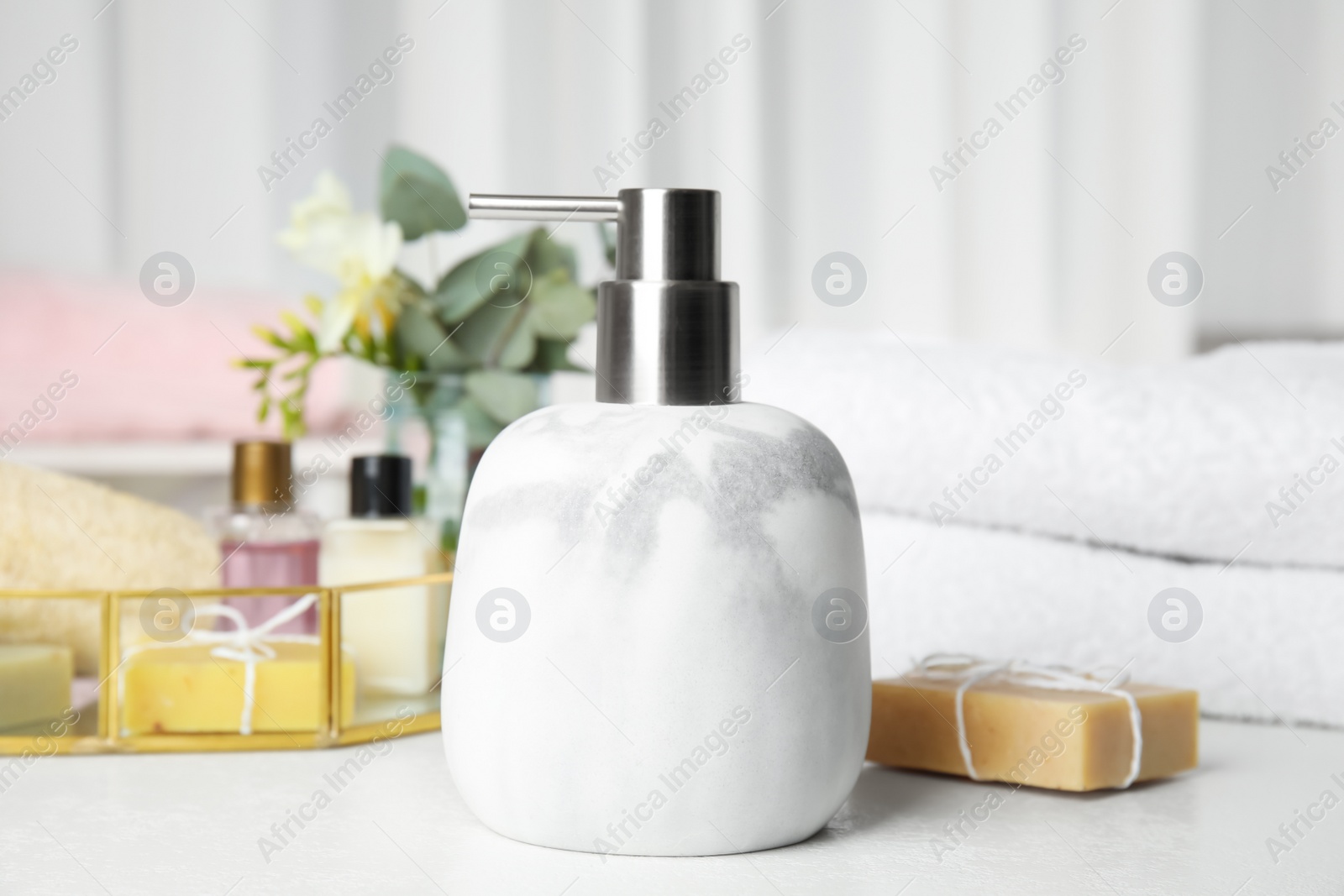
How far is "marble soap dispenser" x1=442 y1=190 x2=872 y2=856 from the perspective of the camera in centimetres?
28

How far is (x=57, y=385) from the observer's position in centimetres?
79

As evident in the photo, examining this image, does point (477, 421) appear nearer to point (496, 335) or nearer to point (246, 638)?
point (496, 335)

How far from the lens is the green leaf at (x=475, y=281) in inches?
22.1

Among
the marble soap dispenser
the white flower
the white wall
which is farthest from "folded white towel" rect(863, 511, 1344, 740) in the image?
the white wall

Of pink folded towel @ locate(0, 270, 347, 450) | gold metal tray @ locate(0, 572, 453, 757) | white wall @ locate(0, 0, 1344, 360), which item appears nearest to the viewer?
gold metal tray @ locate(0, 572, 453, 757)

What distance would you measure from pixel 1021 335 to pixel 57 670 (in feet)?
2.56

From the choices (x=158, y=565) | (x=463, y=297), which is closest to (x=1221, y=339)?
(x=463, y=297)

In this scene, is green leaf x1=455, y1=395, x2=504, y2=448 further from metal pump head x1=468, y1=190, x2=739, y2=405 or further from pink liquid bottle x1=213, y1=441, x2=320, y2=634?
metal pump head x1=468, y1=190, x2=739, y2=405

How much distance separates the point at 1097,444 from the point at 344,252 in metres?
0.36

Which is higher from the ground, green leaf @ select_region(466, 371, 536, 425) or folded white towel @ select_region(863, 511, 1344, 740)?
green leaf @ select_region(466, 371, 536, 425)

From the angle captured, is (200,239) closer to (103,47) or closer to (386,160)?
(103,47)

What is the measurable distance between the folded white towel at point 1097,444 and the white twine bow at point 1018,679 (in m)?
0.07

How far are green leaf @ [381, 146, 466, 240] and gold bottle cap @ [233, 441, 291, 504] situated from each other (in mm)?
181

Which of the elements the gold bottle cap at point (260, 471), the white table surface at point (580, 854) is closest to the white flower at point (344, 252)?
the gold bottle cap at point (260, 471)
